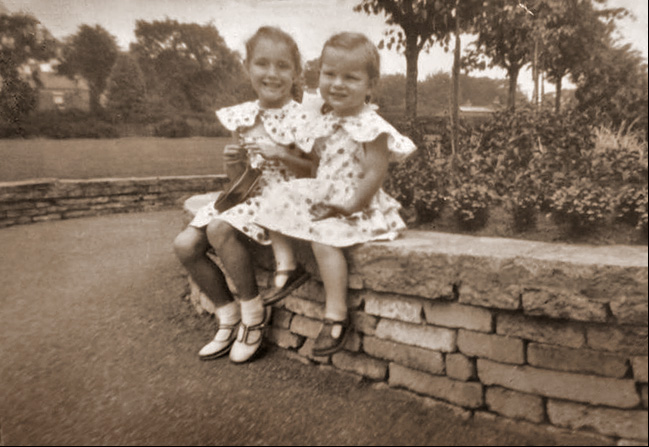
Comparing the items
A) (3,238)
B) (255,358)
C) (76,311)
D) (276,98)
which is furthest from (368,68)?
(3,238)

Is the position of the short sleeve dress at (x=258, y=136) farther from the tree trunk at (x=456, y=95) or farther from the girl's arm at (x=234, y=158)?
the tree trunk at (x=456, y=95)

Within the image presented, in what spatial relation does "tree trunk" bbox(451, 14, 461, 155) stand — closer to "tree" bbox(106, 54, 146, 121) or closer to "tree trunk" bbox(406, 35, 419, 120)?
"tree trunk" bbox(406, 35, 419, 120)

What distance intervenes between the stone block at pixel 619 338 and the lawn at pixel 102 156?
2.40 metres

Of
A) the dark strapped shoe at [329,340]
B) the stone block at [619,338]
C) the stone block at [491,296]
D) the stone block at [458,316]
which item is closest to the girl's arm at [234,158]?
the dark strapped shoe at [329,340]

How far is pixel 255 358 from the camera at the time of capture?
278 centimetres

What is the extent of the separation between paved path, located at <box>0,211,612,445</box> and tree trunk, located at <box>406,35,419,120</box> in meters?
1.64

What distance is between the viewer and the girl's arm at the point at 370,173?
2.39 metres

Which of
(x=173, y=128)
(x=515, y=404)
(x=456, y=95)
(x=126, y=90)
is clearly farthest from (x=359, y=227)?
(x=126, y=90)

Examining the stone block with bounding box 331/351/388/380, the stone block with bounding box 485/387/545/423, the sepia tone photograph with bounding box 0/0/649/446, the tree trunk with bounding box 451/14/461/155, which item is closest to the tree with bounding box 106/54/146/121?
the sepia tone photograph with bounding box 0/0/649/446

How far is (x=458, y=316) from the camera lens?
2.27 metres

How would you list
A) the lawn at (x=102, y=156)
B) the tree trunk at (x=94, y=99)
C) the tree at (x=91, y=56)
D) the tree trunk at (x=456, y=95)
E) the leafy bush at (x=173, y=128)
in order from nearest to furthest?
the tree trunk at (x=456, y=95)
the tree at (x=91, y=56)
the tree trunk at (x=94, y=99)
the leafy bush at (x=173, y=128)
the lawn at (x=102, y=156)

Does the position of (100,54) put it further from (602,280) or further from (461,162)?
(602,280)

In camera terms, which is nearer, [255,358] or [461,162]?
[255,358]

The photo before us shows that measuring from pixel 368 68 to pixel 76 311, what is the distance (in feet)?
8.76
